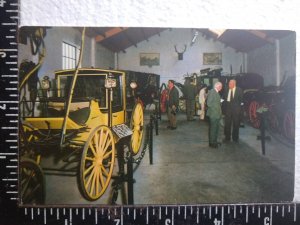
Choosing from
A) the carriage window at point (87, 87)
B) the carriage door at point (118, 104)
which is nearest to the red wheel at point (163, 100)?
the carriage door at point (118, 104)

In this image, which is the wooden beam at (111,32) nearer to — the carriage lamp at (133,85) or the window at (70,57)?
the window at (70,57)

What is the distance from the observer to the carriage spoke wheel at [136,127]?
61.8 inches

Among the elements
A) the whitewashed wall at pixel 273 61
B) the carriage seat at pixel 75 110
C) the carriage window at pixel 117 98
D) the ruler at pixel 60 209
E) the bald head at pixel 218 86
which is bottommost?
the ruler at pixel 60 209

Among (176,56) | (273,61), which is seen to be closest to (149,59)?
(176,56)

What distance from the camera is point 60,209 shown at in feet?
5.26

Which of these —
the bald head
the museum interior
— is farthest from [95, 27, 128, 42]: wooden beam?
the bald head

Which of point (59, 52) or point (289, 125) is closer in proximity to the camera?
point (59, 52)

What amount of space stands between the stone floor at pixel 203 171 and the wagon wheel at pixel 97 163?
6cm

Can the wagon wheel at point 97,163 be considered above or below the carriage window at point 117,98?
below

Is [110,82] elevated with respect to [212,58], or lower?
lower

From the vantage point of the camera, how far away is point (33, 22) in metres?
1.58

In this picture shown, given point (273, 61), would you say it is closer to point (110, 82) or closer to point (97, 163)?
point (110, 82)

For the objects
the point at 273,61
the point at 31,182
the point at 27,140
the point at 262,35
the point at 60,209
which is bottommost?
the point at 60,209

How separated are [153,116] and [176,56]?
374 mm
